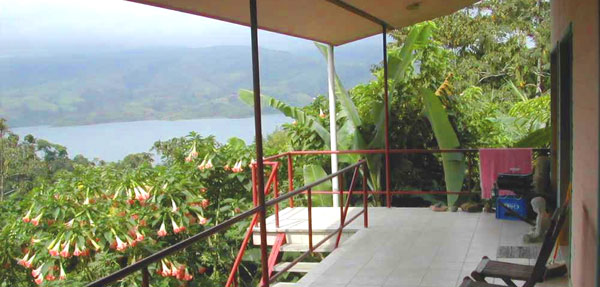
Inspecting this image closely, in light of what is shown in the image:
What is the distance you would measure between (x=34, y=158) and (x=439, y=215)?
673 centimetres

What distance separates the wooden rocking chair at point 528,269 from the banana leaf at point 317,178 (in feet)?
15.8

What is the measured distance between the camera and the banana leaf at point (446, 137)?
7016 millimetres

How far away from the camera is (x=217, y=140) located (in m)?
8.30

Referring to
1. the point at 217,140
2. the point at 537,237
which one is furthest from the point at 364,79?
the point at 537,237

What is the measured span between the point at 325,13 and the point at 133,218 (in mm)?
2927

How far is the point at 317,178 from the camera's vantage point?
844cm

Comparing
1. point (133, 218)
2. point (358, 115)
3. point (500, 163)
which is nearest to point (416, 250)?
point (500, 163)

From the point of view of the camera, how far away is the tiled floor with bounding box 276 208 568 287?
4.33 metres

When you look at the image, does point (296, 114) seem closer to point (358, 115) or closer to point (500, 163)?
point (358, 115)

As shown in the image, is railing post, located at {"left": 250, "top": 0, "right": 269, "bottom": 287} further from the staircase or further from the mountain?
the mountain

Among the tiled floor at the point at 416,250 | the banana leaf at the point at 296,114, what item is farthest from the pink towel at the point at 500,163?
the banana leaf at the point at 296,114

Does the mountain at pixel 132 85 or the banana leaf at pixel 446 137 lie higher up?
the mountain at pixel 132 85

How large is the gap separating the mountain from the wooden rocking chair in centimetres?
1112

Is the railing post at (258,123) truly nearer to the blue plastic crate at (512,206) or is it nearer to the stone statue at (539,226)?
the stone statue at (539,226)
